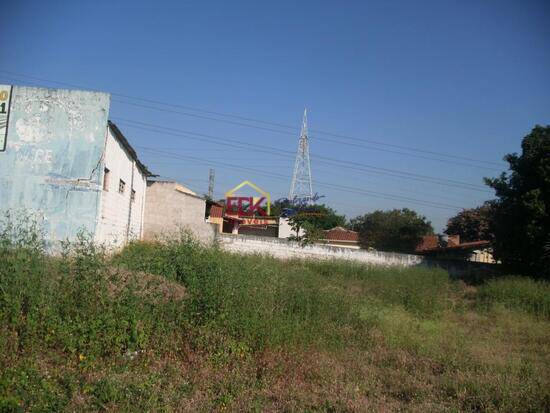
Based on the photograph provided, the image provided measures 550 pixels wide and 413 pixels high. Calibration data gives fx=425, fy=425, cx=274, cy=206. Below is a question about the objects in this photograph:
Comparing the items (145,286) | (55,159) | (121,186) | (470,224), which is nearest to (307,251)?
(121,186)

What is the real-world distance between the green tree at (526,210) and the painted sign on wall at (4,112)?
50.8 feet

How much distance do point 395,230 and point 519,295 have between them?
738 inches

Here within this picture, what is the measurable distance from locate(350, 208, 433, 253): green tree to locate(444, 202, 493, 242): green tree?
14.2 feet

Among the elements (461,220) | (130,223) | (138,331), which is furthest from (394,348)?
(461,220)

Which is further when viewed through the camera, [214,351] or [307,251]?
[307,251]

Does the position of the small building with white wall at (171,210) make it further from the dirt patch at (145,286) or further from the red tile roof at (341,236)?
the red tile roof at (341,236)

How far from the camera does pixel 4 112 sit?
35.3ft

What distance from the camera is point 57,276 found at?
5.39 m

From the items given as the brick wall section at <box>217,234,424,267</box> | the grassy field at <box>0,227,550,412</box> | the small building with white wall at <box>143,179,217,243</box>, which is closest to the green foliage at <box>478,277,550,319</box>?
the grassy field at <box>0,227,550,412</box>

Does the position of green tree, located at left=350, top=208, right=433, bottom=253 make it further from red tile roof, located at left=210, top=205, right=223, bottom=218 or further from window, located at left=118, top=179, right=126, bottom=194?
window, located at left=118, top=179, right=126, bottom=194

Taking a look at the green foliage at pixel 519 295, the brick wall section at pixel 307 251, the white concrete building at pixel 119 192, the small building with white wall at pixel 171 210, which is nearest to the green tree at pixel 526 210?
the green foliage at pixel 519 295

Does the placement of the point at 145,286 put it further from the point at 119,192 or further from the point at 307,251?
the point at 307,251

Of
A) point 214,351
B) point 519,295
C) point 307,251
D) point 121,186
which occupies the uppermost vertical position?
point 121,186

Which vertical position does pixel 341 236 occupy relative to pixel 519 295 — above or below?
above
